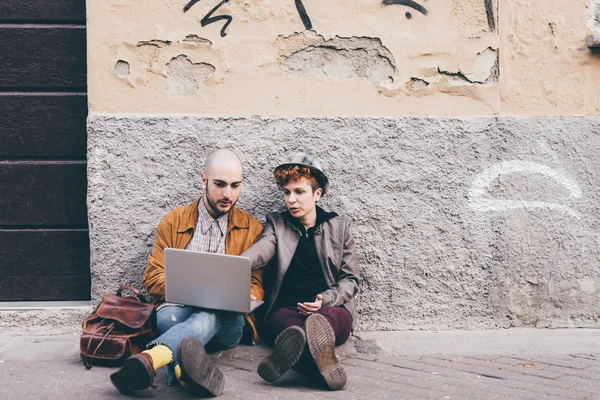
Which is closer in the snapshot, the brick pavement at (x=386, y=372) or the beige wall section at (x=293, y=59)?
the brick pavement at (x=386, y=372)

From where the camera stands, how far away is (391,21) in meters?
4.48

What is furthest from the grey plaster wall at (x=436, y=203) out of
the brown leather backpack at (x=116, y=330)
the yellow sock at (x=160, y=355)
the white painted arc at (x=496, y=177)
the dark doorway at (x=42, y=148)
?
the yellow sock at (x=160, y=355)

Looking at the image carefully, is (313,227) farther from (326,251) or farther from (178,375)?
(178,375)

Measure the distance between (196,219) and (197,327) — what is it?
0.77 m

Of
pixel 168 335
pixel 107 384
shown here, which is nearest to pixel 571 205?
pixel 168 335

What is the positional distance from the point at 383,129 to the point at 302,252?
3.07 feet

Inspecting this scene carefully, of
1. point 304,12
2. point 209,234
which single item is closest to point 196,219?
point 209,234

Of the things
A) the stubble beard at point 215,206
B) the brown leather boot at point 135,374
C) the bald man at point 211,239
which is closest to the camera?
the brown leather boot at point 135,374

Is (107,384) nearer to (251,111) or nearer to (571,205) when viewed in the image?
(251,111)

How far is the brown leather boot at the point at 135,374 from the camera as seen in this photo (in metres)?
3.12

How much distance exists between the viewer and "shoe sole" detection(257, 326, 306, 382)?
10.9 feet

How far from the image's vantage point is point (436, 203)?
14.8 ft

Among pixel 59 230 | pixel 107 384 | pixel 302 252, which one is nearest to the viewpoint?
pixel 107 384

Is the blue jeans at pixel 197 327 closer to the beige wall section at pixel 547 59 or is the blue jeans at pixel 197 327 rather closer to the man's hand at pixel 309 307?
the man's hand at pixel 309 307
